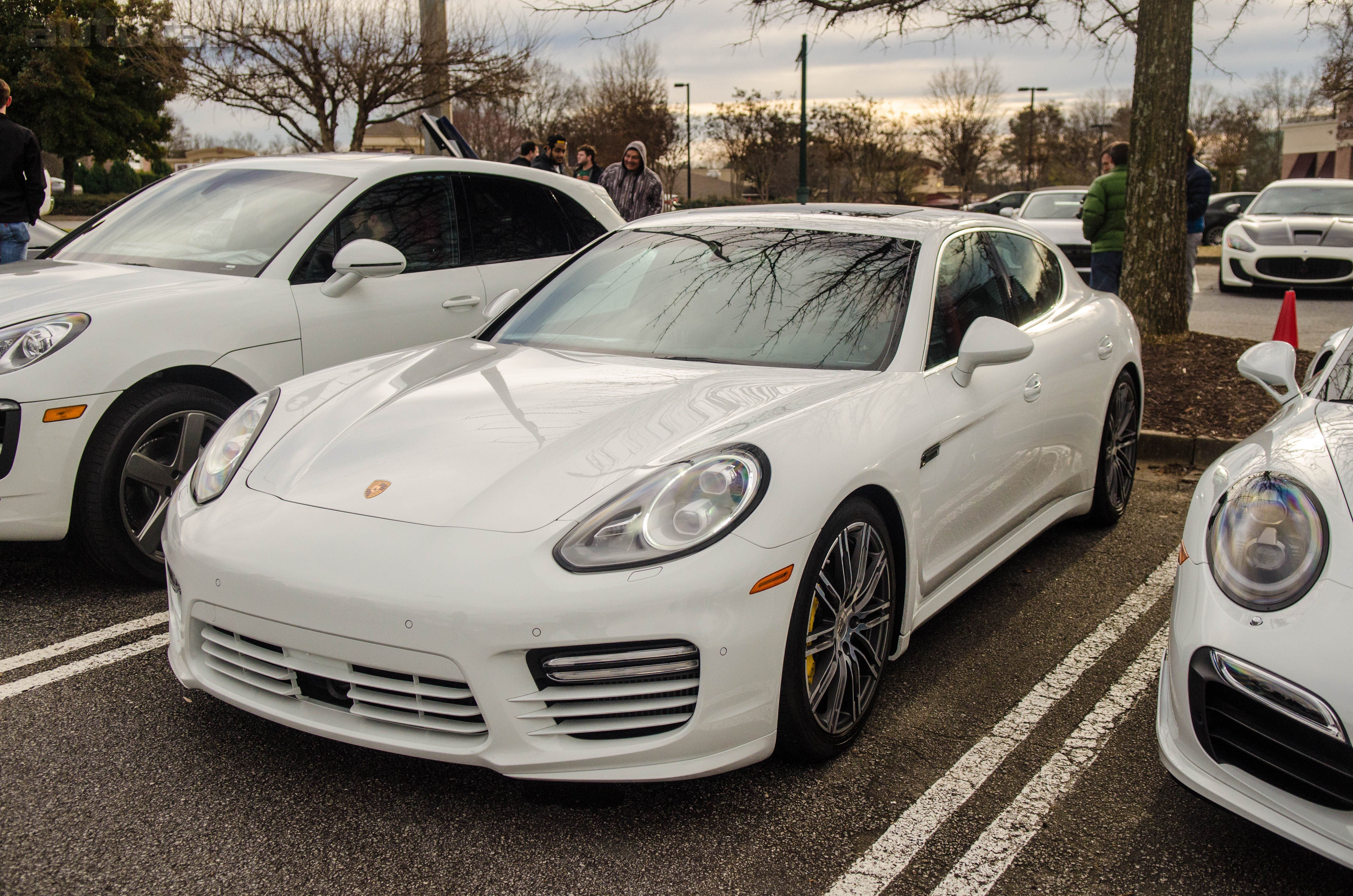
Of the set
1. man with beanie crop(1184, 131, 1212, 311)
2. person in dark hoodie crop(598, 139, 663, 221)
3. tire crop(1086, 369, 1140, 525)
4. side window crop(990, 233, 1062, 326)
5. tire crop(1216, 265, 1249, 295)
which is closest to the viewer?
side window crop(990, 233, 1062, 326)

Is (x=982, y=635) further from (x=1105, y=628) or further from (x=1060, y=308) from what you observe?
(x=1060, y=308)

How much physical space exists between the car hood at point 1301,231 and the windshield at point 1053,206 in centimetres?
229

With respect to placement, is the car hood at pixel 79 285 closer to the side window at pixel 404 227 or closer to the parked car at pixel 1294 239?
the side window at pixel 404 227

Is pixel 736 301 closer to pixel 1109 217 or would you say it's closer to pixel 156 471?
pixel 156 471

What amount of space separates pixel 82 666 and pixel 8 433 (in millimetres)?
884

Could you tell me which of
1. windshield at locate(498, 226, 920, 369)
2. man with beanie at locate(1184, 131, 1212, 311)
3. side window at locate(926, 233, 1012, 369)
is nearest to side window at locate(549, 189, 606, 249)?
windshield at locate(498, 226, 920, 369)

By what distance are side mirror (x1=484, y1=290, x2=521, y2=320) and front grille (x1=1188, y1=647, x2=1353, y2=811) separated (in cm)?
262

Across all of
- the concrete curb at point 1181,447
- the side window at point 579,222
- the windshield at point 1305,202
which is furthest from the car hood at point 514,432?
the windshield at point 1305,202

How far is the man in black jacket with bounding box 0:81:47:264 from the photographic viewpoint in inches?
269

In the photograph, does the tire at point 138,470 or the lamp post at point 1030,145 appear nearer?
the tire at point 138,470

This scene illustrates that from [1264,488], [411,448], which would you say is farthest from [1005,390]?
[411,448]

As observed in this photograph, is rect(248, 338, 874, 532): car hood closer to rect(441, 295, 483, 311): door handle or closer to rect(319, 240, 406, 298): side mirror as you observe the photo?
rect(319, 240, 406, 298): side mirror

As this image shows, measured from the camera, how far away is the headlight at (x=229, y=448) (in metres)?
2.94

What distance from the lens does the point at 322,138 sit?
21766 mm
